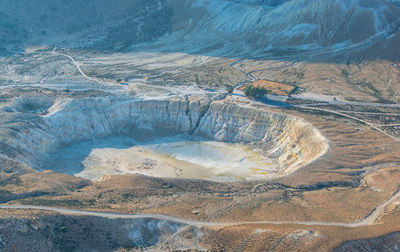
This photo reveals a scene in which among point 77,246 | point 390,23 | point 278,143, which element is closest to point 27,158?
point 77,246

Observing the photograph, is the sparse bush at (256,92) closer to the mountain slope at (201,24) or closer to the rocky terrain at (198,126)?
the rocky terrain at (198,126)

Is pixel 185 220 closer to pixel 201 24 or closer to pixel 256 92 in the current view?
pixel 256 92

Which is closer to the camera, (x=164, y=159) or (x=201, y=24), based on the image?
(x=164, y=159)

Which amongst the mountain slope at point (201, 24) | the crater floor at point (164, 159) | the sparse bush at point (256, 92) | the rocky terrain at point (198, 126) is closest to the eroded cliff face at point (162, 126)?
the rocky terrain at point (198, 126)

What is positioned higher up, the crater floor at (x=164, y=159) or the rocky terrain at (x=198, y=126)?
the rocky terrain at (x=198, y=126)

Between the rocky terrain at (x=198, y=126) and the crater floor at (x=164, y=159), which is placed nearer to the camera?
the rocky terrain at (x=198, y=126)

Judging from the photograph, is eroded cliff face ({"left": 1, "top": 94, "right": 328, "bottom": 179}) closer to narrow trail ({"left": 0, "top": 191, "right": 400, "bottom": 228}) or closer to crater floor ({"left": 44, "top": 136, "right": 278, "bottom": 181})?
crater floor ({"left": 44, "top": 136, "right": 278, "bottom": 181})

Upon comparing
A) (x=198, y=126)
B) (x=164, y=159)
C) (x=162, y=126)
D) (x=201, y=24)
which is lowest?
(x=164, y=159)

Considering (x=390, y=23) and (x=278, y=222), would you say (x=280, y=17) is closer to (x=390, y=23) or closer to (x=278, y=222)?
(x=390, y=23)

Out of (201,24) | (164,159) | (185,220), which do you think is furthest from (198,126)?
(201,24)
